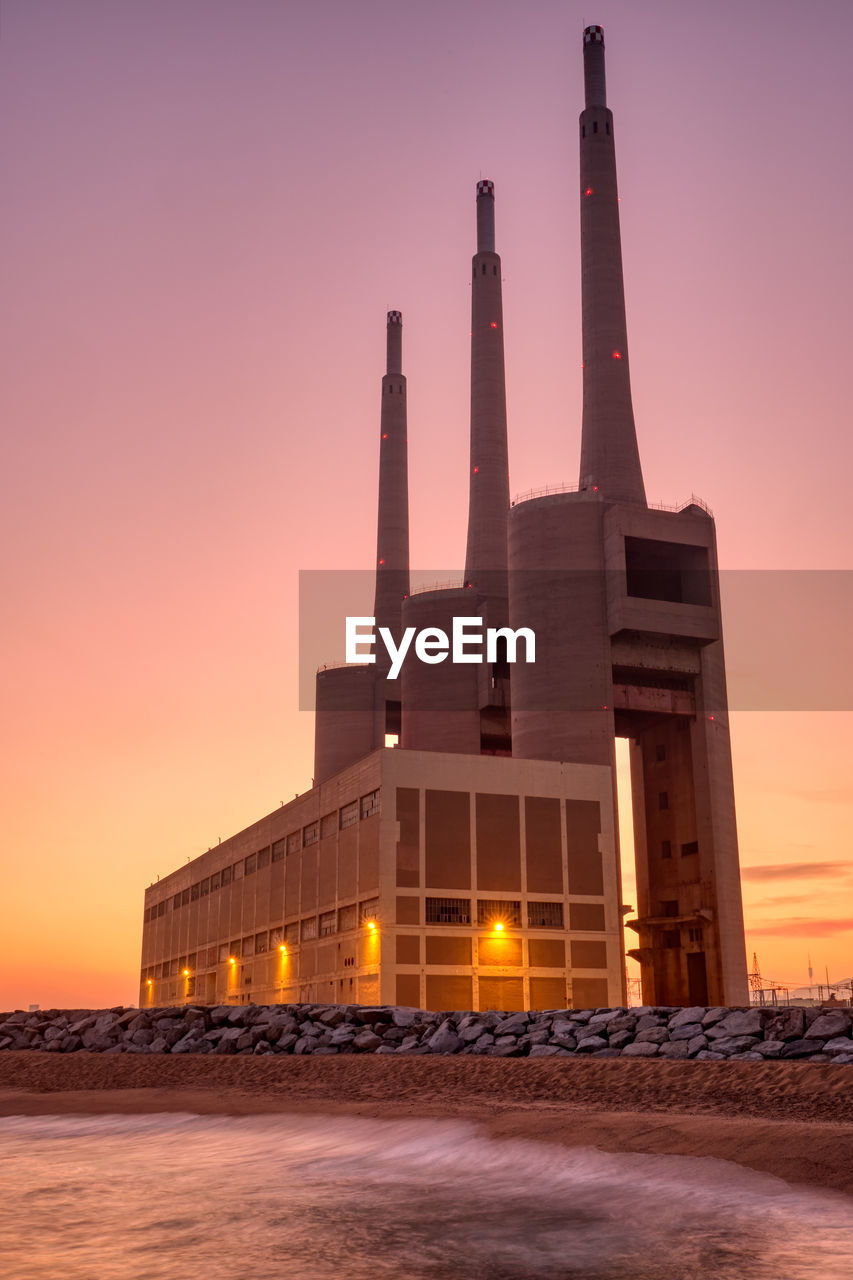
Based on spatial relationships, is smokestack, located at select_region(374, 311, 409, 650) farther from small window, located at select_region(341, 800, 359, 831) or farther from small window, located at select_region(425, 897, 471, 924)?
small window, located at select_region(425, 897, 471, 924)

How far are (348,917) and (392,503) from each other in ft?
210

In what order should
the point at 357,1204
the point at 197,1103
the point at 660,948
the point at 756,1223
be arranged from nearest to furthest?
the point at 756,1223, the point at 357,1204, the point at 197,1103, the point at 660,948

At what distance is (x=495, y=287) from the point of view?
375 ft

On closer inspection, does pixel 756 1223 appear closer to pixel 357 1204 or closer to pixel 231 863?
pixel 357 1204

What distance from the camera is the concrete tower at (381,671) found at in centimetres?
11331

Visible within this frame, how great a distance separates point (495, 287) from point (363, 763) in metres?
65.9

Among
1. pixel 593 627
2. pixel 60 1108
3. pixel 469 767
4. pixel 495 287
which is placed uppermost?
pixel 495 287

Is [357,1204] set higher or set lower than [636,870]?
lower

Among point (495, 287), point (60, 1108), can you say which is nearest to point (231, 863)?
point (495, 287)

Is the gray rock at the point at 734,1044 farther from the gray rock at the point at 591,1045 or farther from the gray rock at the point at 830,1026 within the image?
the gray rock at the point at 591,1045

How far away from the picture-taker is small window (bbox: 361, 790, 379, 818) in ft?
209

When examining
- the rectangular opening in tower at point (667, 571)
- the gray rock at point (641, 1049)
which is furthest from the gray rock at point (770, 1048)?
the rectangular opening in tower at point (667, 571)

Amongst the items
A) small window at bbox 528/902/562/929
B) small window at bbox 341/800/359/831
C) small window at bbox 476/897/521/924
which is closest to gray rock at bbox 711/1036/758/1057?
small window at bbox 476/897/521/924

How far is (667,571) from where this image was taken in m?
86.7
